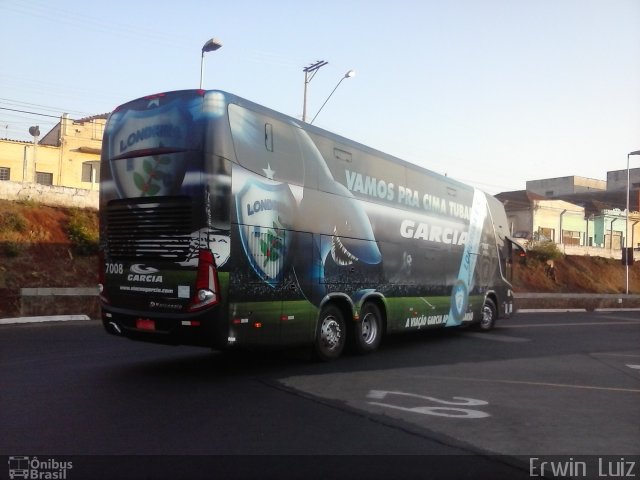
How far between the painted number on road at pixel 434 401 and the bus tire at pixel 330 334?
84.2 inches

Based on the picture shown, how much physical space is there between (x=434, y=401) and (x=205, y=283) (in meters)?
3.30

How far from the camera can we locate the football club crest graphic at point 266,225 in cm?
844

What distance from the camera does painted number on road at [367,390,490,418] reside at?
23.1 ft

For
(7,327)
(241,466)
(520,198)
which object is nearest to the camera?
(241,466)

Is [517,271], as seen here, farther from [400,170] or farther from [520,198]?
[400,170]

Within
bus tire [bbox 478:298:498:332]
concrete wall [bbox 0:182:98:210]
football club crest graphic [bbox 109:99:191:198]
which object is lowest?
bus tire [bbox 478:298:498:332]

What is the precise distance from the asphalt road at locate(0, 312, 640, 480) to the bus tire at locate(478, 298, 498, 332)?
4.90m

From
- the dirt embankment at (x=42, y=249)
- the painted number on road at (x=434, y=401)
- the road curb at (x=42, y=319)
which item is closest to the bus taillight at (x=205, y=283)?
the painted number on road at (x=434, y=401)

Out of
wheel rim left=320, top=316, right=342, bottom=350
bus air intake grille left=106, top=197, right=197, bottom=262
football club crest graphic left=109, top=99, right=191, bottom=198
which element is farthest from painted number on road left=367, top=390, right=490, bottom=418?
football club crest graphic left=109, top=99, right=191, bottom=198

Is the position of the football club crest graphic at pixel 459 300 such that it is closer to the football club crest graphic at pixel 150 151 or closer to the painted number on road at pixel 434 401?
the painted number on road at pixel 434 401

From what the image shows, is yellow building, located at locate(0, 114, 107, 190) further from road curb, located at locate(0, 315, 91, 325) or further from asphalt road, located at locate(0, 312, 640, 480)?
asphalt road, located at locate(0, 312, 640, 480)

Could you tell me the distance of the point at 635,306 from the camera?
3934cm

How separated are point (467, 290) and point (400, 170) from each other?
439cm

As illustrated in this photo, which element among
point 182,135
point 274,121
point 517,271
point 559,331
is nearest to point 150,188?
point 182,135
